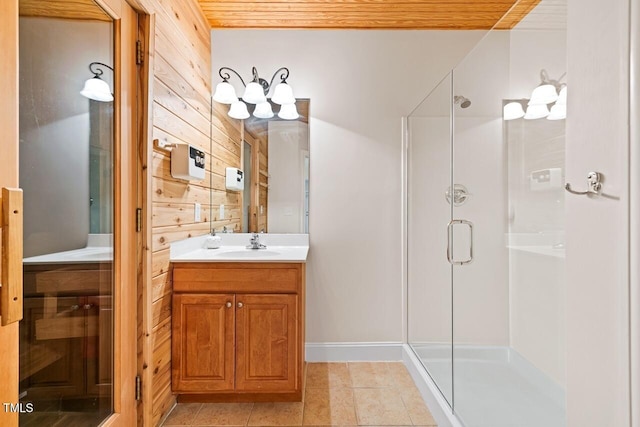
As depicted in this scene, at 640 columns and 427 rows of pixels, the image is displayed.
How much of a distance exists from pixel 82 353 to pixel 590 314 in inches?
67.6

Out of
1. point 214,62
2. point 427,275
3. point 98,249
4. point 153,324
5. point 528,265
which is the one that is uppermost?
point 214,62

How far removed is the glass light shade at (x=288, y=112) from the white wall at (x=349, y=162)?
0.13 metres

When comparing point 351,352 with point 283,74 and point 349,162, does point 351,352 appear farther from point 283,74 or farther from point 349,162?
point 283,74

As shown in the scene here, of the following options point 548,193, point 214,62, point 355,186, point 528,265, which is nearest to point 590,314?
point 548,193

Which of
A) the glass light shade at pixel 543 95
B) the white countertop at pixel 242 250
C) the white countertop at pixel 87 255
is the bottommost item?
the white countertop at pixel 242 250

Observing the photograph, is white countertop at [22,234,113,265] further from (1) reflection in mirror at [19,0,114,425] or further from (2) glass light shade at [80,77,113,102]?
(2) glass light shade at [80,77,113,102]

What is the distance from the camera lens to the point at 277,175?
2693 mm

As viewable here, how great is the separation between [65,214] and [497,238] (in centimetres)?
198

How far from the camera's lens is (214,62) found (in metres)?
2.68

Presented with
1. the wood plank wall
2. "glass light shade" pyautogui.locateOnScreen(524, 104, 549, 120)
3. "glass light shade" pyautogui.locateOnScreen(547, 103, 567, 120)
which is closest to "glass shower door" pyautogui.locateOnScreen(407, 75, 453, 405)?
"glass light shade" pyautogui.locateOnScreen(524, 104, 549, 120)

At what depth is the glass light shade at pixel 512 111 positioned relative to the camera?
5.67 ft

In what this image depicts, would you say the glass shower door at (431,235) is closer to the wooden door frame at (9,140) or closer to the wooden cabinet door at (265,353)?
the wooden cabinet door at (265,353)

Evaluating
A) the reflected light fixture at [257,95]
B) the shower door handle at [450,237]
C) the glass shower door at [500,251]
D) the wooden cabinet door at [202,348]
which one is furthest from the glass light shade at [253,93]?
the shower door handle at [450,237]

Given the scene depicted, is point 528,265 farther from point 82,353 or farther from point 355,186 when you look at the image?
point 82,353
